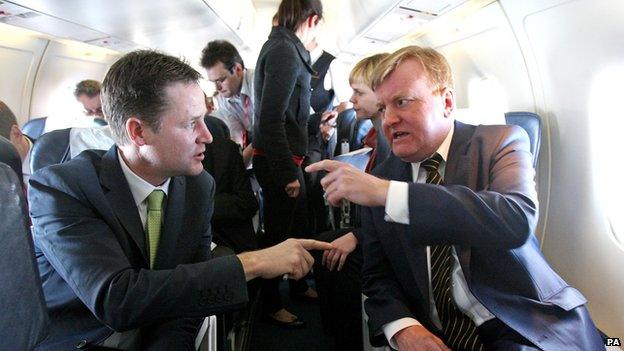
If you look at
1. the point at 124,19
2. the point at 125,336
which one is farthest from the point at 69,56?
the point at 125,336

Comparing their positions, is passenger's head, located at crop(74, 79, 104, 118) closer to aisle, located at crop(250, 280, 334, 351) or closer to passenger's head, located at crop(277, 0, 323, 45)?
passenger's head, located at crop(277, 0, 323, 45)

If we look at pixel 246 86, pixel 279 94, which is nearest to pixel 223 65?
pixel 246 86

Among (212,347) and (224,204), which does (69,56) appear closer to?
(224,204)

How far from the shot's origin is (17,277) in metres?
0.76

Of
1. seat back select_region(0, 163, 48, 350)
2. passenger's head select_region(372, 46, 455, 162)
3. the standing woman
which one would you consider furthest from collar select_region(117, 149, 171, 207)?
the standing woman

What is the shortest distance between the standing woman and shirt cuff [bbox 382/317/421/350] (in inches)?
53.2

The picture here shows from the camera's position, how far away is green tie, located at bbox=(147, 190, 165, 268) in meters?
1.61

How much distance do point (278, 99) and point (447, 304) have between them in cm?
163

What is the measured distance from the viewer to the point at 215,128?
273cm

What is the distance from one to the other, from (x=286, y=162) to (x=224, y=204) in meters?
0.50

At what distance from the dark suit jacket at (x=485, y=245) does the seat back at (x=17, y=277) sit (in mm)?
1014

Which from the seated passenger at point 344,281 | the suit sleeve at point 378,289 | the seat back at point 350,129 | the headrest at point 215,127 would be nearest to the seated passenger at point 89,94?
the seat back at point 350,129

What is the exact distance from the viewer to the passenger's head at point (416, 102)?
64.9 inches

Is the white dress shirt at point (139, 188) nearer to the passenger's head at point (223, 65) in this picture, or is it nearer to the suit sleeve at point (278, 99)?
the suit sleeve at point (278, 99)
